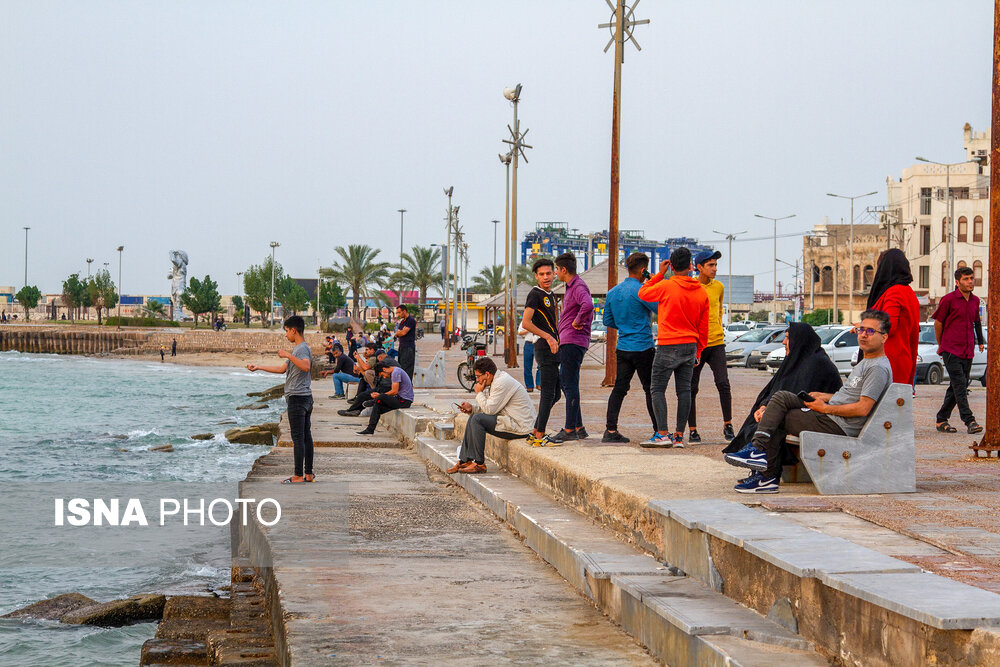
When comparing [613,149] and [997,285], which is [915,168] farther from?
[997,285]

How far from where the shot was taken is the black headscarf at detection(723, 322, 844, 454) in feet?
22.0

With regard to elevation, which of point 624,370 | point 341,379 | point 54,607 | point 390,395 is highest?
point 624,370

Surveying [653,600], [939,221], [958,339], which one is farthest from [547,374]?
[939,221]

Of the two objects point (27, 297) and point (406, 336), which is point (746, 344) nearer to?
point (406, 336)

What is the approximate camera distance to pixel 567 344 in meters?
9.67

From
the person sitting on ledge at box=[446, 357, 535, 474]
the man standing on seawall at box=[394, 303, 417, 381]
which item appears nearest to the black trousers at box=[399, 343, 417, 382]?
the man standing on seawall at box=[394, 303, 417, 381]

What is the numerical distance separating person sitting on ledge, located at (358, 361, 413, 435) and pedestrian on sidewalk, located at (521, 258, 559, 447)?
5.77 m

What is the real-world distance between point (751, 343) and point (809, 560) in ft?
111

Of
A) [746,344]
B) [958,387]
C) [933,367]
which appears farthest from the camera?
[746,344]

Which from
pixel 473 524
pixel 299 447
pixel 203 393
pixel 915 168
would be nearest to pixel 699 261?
pixel 473 524

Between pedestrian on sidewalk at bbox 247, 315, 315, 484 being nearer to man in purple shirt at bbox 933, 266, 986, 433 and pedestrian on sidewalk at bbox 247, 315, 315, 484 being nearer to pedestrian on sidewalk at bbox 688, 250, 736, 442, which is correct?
pedestrian on sidewalk at bbox 688, 250, 736, 442

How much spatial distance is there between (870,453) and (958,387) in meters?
5.63

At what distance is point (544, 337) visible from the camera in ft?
31.6

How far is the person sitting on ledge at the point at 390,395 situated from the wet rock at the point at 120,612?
7375 millimetres
